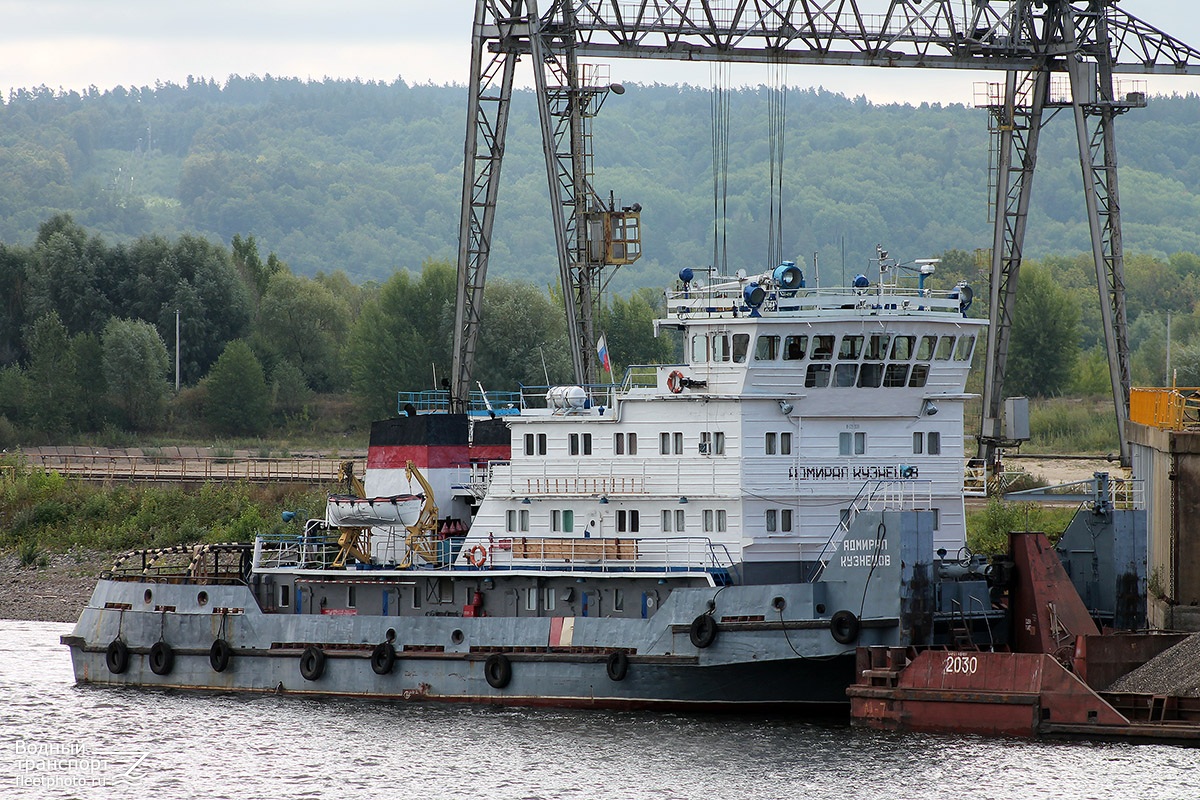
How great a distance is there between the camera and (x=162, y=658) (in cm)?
3134

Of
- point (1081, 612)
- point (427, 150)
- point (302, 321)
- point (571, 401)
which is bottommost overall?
point (1081, 612)

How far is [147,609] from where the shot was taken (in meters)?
31.9

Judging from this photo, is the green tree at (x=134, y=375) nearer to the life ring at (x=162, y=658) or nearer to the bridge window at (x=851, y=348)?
the life ring at (x=162, y=658)

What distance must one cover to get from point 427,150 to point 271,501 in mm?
145802

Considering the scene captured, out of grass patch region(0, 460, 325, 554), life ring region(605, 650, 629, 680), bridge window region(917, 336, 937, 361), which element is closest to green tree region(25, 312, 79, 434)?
grass patch region(0, 460, 325, 554)

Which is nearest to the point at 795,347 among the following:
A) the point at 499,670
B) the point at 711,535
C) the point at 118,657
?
the point at 711,535

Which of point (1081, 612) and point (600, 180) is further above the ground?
point (600, 180)

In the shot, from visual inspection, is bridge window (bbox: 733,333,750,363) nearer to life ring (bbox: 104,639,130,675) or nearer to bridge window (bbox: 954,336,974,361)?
bridge window (bbox: 954,336,974,361)

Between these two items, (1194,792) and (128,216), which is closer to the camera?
(1194,792)

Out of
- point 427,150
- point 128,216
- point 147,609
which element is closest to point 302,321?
point 147,609

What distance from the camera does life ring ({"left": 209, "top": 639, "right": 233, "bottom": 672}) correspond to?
100 ft

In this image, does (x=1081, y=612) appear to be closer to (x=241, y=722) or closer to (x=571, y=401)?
(x=571, y=401)

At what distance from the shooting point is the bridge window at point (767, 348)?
26.8 metres

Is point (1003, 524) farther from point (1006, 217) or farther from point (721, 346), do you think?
point (721, 346)
